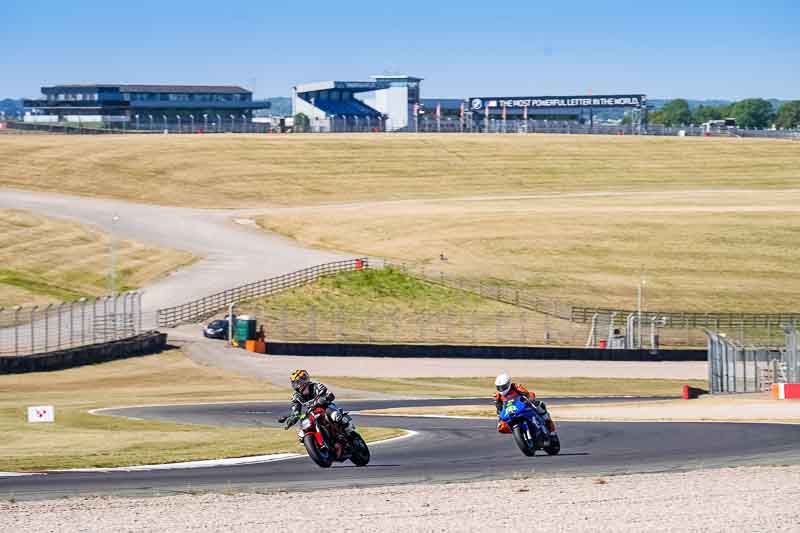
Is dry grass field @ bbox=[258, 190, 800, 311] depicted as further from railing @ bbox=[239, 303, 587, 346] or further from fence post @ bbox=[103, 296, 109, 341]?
fence post @ bbox=[103, 296, 109, 341]

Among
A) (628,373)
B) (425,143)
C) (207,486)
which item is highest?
(425,143)

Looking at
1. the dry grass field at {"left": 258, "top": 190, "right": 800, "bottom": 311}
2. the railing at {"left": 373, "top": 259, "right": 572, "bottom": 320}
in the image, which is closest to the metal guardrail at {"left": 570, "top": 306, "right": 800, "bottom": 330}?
the railing at {"left": 373, "top": 259, "right": 572, "bottom": 320}

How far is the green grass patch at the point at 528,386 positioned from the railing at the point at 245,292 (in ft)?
60.5

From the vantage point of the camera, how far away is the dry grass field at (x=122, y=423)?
26391 millimetres

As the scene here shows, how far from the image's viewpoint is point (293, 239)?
352 feet

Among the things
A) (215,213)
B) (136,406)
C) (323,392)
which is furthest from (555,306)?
(323,392)

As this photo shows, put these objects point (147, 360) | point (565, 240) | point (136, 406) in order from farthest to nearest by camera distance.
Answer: point (565, 240)
point (147, 360)
point (136, 406)

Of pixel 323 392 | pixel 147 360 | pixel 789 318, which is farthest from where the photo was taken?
pixel 789 318

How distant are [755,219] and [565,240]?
21.8 meters

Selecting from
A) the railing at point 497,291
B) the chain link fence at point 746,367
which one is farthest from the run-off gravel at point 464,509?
the railing at point 497,291

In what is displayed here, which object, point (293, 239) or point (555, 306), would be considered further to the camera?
point (293, 239)

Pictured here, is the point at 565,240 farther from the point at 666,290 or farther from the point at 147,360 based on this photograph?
the point at 147,360

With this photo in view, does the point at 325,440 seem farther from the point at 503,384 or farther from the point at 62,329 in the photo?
the point at 62,329

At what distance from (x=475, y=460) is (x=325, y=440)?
3242mm
